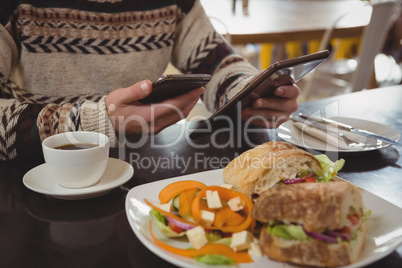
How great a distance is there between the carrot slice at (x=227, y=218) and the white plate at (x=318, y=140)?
1.61 feet

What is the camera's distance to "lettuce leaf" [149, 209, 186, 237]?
65 centimetres

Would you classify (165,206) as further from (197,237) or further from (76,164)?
(76,164)

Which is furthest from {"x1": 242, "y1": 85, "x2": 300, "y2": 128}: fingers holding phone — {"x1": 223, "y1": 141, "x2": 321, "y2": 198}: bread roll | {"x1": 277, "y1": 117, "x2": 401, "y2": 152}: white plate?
{"x1": 223, "y1": 141, "x2": 321, "y2": 198}: bread roll

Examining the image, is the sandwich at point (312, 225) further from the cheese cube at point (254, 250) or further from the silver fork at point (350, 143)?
the silver fork at point (350, 143)

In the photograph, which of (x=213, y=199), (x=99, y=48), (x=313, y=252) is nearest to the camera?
(x=313, y=252)

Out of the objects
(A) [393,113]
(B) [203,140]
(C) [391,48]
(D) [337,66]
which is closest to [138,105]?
(B) [203,140]

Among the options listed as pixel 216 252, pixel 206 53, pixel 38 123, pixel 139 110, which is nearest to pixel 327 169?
pixel 216 252

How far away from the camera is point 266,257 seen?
0.61 metres

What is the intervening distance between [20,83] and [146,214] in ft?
3.30

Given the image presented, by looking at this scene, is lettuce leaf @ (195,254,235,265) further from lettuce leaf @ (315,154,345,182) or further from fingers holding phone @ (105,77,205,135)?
fingers holding phone @ (105,77,205,135)

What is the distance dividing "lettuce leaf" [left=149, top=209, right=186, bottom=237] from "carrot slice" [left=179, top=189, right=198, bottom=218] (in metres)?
0.04

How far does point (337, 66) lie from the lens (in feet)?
16.1

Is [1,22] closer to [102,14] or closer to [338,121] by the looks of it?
[102,14]

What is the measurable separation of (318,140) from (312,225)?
0.63m
